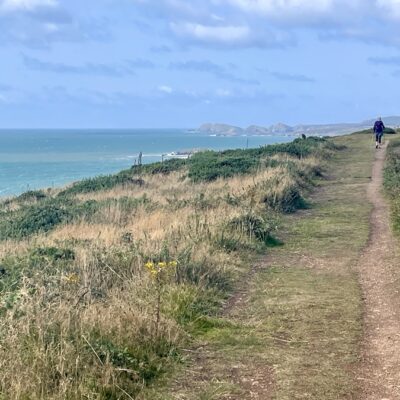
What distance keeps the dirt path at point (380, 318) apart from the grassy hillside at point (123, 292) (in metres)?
1.71

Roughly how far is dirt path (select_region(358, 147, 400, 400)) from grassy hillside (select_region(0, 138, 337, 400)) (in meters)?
1.71

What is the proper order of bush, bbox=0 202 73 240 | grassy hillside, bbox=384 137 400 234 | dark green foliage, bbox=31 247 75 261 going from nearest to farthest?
1. dark green foliage, bbox=31 247 75 261
2. grassy hillside, bbox=384 137 400 234
3. bush, bbox=0 202 73 240

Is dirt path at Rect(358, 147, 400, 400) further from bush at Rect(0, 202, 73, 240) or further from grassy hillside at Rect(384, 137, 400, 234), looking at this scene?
bush at Rect(0, 202, 73, 240)

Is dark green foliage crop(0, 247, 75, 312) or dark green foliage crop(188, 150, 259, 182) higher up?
dark green foliage crop(188, 150, 259, 182)

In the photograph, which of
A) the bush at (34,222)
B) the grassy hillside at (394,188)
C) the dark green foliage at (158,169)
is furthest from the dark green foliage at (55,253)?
the dark green foliage at (158,169)

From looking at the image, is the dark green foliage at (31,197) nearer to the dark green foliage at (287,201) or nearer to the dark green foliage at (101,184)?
the dark green foliage at (101,184)

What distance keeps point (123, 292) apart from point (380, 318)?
112 inches

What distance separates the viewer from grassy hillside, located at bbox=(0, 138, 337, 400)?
503 cm

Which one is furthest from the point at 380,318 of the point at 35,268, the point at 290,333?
the point at 35,268

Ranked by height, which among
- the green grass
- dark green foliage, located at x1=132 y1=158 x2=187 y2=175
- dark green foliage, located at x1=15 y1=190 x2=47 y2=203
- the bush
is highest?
dark green foliage, located at x1=132 y1=158 x2=187 y2=175

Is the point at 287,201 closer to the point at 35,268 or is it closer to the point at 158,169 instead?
the point at 35,268

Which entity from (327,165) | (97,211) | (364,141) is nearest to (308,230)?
(97,211)

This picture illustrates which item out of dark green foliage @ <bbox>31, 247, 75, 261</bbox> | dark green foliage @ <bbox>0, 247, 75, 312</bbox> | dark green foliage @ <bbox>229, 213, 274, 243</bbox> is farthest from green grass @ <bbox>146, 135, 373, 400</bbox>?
dark green foliage @ <bbox>31, 247, 75, 261</bbox>

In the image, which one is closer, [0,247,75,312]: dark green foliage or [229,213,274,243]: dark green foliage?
[0,247,75,312]: dark green foliage
